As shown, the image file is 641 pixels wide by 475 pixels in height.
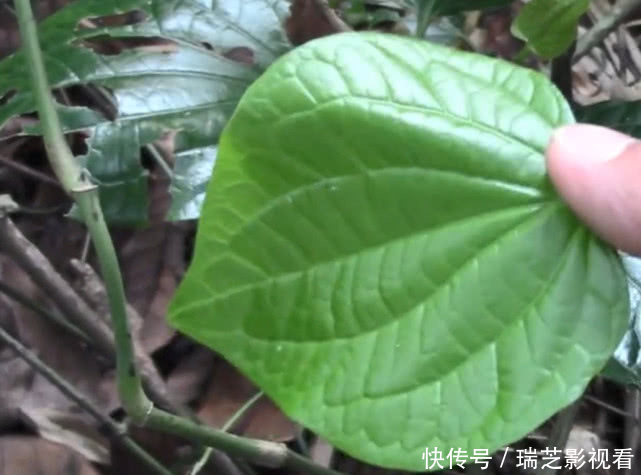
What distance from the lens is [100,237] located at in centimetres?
46

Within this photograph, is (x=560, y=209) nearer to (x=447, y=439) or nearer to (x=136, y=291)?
(x=447, y=439)

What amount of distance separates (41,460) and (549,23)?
1.77ft

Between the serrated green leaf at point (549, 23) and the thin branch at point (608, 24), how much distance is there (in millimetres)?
170

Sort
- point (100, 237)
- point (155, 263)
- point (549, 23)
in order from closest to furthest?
1. point (100, 237)
2. point (549, 23)
3. point (155, 263)

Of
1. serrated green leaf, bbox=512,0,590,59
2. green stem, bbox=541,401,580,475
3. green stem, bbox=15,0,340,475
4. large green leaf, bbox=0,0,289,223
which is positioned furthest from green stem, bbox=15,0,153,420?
green stem, bbox=541,401,580,475

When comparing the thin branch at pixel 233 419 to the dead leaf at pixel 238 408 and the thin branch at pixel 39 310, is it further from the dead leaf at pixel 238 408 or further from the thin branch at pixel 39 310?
the thin branch at pixel 39 310

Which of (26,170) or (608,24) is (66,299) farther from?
(608,24)

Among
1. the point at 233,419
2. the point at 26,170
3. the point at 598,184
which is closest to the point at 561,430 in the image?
the point at 233,419

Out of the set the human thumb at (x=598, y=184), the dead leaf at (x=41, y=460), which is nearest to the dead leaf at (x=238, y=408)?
→ the dead leaf at (x=41, y=460)

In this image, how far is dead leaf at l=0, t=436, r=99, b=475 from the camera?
2.69 ft

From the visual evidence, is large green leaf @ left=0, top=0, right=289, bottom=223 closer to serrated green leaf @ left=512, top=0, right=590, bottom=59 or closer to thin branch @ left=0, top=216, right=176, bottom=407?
thin branch @ left=0, top=216, right=176, bottom=407

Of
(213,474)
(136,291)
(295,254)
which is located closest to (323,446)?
(213,474)

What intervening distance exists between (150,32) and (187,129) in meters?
0.09

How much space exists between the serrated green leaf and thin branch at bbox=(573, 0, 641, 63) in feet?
0.56
